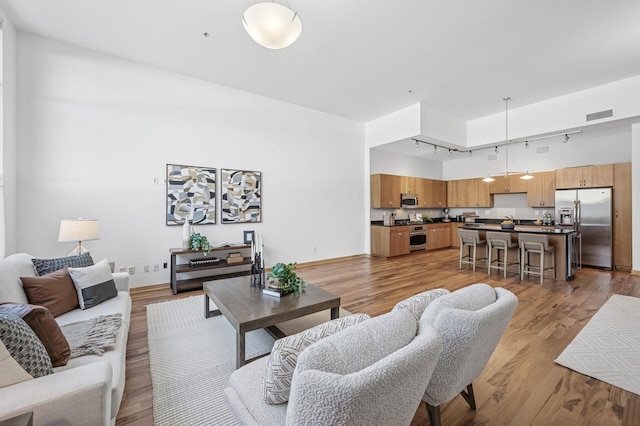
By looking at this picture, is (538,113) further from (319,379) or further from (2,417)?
(2,417)

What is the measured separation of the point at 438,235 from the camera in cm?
834

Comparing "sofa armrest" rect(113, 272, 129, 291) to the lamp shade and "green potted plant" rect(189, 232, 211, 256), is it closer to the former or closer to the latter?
the lamp shade

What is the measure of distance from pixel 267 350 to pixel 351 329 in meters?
1.85

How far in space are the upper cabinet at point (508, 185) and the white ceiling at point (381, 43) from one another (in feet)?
8.38

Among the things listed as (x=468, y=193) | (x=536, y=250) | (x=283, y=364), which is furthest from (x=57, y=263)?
(x=468, y=193)

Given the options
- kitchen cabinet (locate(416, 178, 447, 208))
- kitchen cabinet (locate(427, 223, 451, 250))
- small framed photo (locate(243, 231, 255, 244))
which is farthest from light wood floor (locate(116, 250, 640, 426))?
kitchen cabinet (locate(416, 178, 447, 208))

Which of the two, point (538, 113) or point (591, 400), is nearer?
point (591, 400)

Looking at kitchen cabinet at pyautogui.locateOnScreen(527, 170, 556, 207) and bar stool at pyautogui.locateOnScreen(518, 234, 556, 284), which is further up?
kitchen cabinet at pyautogui.locateOnScreen(527, 170, 556, 207)

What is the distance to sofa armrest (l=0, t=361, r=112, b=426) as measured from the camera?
3.47ft

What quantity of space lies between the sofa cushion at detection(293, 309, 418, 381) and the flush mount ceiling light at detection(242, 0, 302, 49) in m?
2.57

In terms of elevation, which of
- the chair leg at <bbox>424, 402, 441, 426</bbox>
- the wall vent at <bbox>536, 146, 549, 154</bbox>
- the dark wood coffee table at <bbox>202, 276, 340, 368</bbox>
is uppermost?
the wall vent at <bbox>536, 146, 549, 154</bbox>

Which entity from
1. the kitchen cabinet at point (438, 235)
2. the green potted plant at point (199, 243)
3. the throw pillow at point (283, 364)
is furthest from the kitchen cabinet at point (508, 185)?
the throw pillow at point (283, 364)

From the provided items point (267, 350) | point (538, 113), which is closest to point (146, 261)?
point (267, 350)

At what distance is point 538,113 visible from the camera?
18.8 ft
